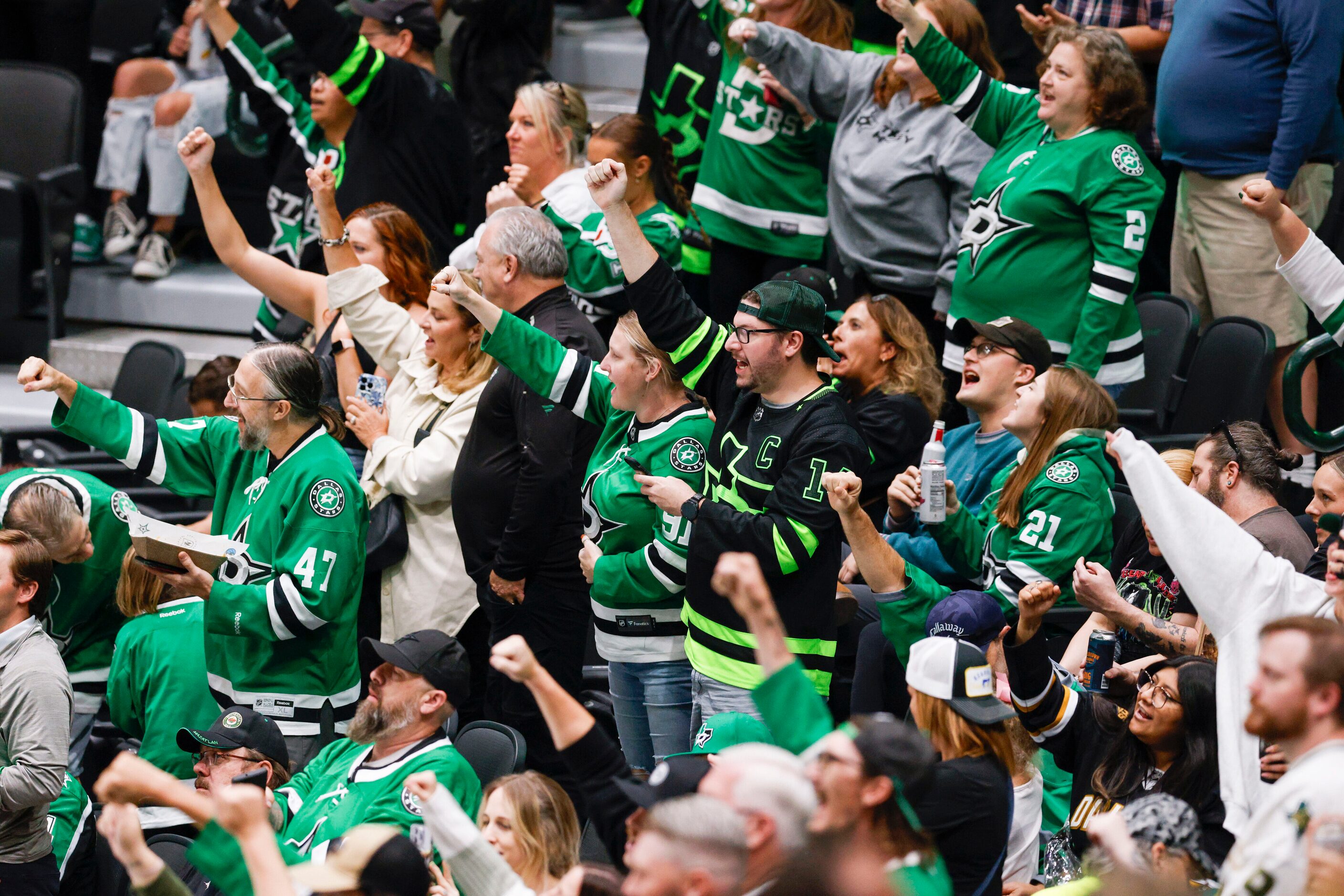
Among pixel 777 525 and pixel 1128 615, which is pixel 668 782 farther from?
pixel 1128 615

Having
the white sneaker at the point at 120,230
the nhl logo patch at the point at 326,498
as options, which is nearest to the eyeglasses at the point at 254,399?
the nhl logo patch at the point at 326,498

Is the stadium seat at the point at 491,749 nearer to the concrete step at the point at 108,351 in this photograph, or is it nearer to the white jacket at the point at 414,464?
the white jacket at the point at 414,464

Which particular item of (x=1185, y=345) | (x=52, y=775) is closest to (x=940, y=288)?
(x=1185, y=345)

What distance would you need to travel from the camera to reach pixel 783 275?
4.57 metres

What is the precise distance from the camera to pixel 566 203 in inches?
213

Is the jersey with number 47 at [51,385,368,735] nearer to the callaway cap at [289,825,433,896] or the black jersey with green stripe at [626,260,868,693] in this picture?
the black jersey with green stripe at [626,260,868,693]

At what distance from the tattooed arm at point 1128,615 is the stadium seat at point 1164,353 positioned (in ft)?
5.67

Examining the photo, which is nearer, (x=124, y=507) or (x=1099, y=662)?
(x=1099, y=662)

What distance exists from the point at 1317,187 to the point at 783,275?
91.2 inches

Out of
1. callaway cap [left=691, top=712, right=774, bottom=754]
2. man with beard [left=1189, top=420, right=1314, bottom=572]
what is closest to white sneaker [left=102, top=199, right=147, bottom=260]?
callaway cap [left=691, top=712, right=774, bottom=754]

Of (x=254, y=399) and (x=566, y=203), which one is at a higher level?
(x=566, y=203)

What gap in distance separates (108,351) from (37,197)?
83cm

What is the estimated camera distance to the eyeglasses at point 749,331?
3910 mm

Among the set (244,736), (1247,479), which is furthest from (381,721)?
(1247,479)
